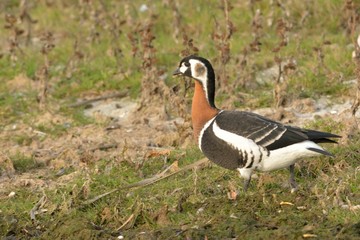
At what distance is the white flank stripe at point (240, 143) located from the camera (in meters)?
8.07

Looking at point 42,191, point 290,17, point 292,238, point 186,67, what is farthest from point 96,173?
point 290,17

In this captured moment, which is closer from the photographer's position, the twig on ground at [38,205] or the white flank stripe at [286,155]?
the white flank stripe at [286,155]

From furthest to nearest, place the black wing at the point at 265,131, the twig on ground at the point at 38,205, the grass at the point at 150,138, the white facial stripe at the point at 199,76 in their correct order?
the white facial stripe at the point at 199,76
the twig on ground at the point at 38,205
the black wing at the point at 265,131
the grass at the point at 150,138

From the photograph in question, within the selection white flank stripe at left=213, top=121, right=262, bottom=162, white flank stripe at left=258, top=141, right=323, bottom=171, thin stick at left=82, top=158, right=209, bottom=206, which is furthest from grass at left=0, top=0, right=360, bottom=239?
white flank stripe at left=213, top=121, right=262, bottom=162

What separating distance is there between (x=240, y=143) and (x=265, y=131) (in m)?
0.23

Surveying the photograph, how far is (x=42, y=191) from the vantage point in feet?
28.3

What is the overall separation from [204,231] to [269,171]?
5.69ft

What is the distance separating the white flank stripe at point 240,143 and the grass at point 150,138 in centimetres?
34

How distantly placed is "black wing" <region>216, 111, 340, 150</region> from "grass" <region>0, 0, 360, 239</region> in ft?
1.33

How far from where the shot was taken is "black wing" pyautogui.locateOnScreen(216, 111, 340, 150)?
8047mm

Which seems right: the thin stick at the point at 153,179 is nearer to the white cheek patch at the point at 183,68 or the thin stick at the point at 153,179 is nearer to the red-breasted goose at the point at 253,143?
the red-breasted goose at the point at 253,143

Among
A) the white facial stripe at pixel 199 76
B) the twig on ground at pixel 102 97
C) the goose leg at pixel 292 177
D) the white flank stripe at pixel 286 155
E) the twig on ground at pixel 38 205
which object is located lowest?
the twig on ground at pixel 102 97

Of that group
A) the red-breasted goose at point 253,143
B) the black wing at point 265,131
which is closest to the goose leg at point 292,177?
the red-breasted goose at point 253,143

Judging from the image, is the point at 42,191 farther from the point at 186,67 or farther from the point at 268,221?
the point at 268,221
